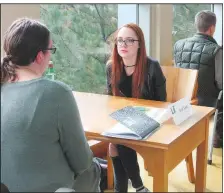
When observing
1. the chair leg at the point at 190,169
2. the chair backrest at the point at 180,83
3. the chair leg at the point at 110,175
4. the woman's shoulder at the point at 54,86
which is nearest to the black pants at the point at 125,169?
the chair leg at the point at 110,175

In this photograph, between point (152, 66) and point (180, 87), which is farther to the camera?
point (180, 87)

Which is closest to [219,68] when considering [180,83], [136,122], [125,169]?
[180,83]

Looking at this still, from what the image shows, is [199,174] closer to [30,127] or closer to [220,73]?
[220,73]

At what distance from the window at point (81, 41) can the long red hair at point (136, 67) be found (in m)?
0.37

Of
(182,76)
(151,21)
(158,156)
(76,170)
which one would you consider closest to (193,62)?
(182,76)

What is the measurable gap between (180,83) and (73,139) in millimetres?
1332

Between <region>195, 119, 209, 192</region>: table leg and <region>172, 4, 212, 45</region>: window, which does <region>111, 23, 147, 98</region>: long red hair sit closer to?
<region>195, 119, 209, 192</region>: table leg

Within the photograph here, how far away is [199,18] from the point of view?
2.92 meters

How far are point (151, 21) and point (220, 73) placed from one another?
0.95m

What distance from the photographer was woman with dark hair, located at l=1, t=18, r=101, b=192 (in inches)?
44.9

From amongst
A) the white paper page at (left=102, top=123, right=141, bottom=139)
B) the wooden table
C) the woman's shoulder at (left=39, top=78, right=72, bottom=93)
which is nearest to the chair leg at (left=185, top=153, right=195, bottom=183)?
the wooden table

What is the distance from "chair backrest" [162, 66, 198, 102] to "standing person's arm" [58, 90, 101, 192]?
115 cm

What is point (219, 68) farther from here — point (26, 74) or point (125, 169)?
point (26, 74)

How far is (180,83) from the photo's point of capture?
7.94 ft
